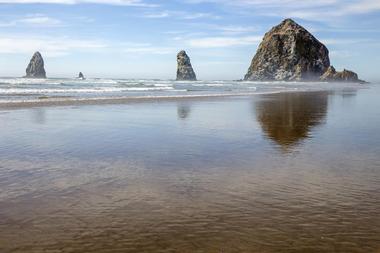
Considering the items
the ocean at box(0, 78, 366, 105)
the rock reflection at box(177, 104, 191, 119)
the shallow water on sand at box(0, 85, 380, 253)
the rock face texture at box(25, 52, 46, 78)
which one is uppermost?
the rock face texture at box(25, 52, 46, 78)

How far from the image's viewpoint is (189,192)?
6.22m

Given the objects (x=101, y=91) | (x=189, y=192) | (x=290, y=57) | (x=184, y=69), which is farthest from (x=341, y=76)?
(x=189, y=192)

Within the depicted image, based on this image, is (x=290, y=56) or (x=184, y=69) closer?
(x=290, y=56)

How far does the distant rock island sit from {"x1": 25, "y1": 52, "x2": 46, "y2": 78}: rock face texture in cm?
8349

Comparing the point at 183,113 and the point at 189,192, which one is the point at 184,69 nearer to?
the point at 183,113

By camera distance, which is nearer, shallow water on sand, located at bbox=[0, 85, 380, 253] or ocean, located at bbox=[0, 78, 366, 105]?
shallow water on sand, located at bbox=[0, 85, 380, 253]

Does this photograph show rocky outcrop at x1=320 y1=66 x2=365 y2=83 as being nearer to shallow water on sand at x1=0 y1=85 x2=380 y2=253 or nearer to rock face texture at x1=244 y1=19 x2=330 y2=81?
rock face texture at x1=244 y1=19 x2=330 y2=81

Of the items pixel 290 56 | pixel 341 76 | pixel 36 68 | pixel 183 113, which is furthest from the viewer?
pixel 36 68

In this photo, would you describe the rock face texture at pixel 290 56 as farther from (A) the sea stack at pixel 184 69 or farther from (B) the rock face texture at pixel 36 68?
(B) the rock face texture at pixel 36 68

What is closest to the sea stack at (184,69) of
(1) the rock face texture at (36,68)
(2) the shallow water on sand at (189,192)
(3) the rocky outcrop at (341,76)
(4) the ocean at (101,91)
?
(3) the rocky outcrop at (341,76)

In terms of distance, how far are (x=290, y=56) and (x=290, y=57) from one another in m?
0.39

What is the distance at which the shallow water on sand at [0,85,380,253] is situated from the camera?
4441 millimetres

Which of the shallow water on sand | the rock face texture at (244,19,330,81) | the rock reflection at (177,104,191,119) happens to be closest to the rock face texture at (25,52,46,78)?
the rock face texture at (244,19,330,81)

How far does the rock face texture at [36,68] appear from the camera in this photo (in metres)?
156
